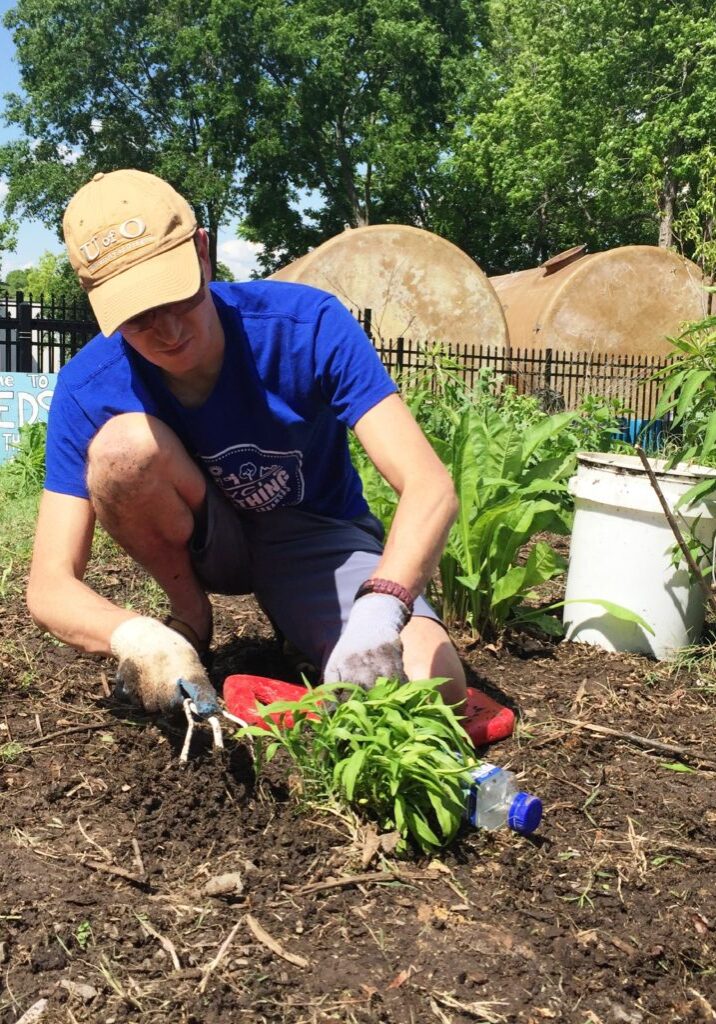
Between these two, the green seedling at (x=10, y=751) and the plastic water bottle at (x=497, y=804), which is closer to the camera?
the plastic water bottle at (x=497, y=804)

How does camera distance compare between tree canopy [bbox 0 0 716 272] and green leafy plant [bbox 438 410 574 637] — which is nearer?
green leafy plant [bbox 438 410 574 637]

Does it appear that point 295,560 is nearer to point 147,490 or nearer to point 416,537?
point 147,490

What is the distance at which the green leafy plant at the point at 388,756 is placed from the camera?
1763 millimetres

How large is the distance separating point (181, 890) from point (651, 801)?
43.3 inches

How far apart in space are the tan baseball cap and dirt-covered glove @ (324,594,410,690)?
0.78 m

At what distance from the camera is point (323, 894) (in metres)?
1.71

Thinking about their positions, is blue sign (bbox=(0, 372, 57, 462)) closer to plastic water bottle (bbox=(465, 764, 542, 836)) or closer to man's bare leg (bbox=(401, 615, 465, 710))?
man's bare leg (bbox=(401, 615, 465, 710))

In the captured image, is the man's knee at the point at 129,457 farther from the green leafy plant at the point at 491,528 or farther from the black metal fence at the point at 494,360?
the black metal fence at the point at 494,360

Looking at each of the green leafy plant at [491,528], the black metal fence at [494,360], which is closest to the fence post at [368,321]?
the black metal fence at [494,360]

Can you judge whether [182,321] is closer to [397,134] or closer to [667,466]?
[667,466]

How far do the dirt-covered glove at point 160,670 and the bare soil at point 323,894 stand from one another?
0.21 metres

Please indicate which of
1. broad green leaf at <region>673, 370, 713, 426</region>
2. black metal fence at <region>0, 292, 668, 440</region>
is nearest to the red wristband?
broad green leaf at <region>673, 370, 713, 426</region>

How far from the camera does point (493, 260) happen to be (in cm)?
2852

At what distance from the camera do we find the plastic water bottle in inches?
74.1
